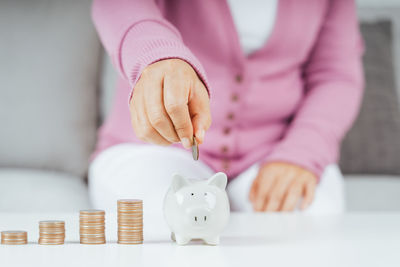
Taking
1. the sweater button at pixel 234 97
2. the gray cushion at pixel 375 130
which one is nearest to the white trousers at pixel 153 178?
the sweater button at pixel 234 97

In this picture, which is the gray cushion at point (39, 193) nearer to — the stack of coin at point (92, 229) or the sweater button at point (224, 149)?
the sweater button at point (224, 149)

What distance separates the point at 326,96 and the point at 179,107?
52cm

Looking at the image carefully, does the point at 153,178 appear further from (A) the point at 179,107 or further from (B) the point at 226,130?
(A) the point at 179,107

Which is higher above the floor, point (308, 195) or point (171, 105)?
point (171, 105)

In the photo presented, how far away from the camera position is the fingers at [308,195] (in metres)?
0.86

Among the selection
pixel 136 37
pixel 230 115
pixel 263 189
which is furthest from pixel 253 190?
pixel 136 37

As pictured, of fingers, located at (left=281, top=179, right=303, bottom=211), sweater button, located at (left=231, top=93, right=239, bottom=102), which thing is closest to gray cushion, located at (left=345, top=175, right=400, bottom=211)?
fingers, located at (left=281, top=179, right=303, bottom=211)

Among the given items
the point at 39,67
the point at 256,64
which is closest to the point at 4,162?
the point at 39,67

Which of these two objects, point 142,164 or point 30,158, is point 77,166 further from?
point 142,164

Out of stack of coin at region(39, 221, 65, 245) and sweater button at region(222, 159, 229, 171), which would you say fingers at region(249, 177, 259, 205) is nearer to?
sweater button at region(222, 159, 229, 171)

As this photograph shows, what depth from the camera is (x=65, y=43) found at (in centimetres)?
111

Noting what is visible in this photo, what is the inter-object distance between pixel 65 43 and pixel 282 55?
1.51 feet

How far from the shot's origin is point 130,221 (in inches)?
20.9

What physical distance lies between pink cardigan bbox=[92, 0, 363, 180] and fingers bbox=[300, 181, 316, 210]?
30mm
